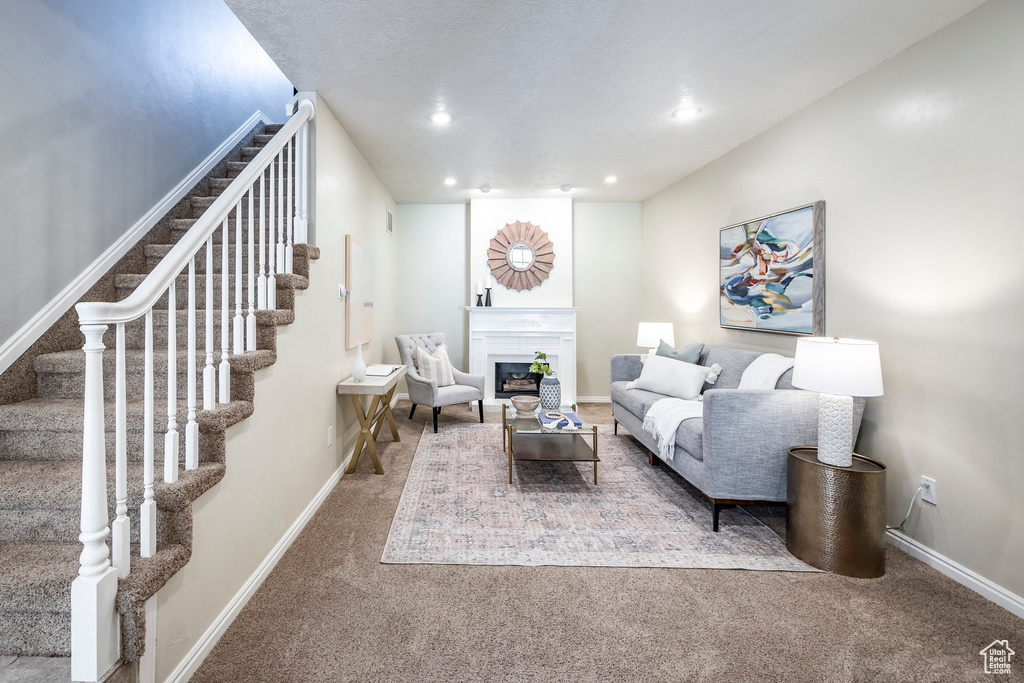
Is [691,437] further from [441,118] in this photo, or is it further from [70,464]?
[70,464]

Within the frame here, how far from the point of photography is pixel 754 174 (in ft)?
11.0

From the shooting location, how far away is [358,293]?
352cm

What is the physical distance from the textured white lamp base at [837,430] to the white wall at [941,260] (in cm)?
43

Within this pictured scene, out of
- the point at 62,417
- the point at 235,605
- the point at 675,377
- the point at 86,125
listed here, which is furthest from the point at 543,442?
the point at 86,125

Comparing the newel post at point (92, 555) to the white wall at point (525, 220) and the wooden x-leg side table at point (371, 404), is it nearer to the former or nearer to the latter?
the wooden x-leg side table at point (371, 404)

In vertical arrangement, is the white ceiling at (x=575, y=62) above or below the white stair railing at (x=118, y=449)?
above

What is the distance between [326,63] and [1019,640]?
3.98 meters

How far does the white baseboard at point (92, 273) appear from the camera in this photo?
1.85m

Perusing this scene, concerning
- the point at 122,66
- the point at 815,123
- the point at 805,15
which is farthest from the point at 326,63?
the point at 815,123

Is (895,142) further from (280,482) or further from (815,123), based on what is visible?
(280,482)

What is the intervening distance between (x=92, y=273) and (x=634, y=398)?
11.6ft

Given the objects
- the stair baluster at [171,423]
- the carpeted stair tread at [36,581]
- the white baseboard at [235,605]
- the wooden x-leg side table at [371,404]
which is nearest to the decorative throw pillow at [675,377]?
the wooden x-leg side table at [371,404]

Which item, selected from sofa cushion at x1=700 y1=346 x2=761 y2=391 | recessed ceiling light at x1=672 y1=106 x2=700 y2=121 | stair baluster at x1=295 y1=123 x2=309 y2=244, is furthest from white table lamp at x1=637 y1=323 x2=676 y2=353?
stair baluster at x1=295 y1=123 x2=309 y2=244

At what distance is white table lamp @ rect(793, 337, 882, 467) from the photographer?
1.94m
